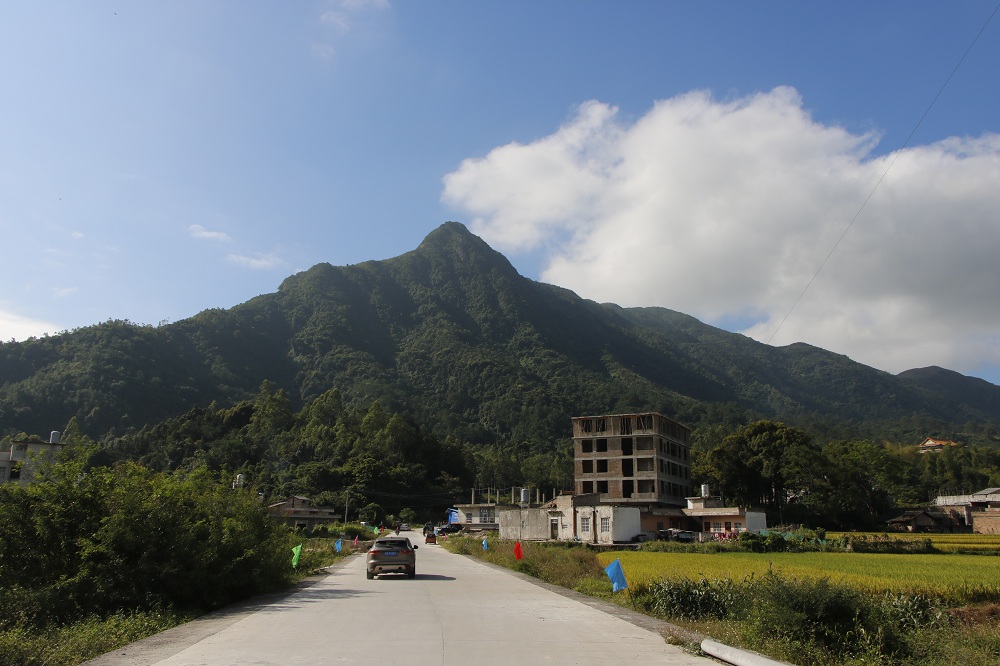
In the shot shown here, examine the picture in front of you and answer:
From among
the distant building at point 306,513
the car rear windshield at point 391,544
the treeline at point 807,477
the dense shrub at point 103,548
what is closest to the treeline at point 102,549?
the dense shrub at point 103,548

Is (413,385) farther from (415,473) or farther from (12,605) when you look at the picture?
(12,605)

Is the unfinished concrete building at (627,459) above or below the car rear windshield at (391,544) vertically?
above

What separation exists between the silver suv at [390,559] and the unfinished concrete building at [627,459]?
56.6 meters

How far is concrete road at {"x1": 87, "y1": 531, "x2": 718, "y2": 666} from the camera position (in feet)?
30.7

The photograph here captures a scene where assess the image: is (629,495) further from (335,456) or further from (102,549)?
(102,549)

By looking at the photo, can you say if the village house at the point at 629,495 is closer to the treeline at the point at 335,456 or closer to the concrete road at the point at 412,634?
the treeline at the point at 335,456

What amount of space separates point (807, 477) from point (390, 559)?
59.5m

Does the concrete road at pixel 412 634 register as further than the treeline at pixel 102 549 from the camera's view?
No

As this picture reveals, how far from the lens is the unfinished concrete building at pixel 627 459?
260 feet

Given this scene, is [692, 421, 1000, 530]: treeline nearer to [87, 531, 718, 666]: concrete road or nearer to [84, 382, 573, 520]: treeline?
[84, 382, 573, 520]: treeline

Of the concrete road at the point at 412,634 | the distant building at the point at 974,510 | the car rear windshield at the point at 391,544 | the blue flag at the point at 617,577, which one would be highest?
the distant building at the point at 974,510

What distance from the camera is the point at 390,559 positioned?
23.2 metres

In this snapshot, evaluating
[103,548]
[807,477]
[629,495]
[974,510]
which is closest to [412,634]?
Answer: [103,548]

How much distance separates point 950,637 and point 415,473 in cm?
10729
